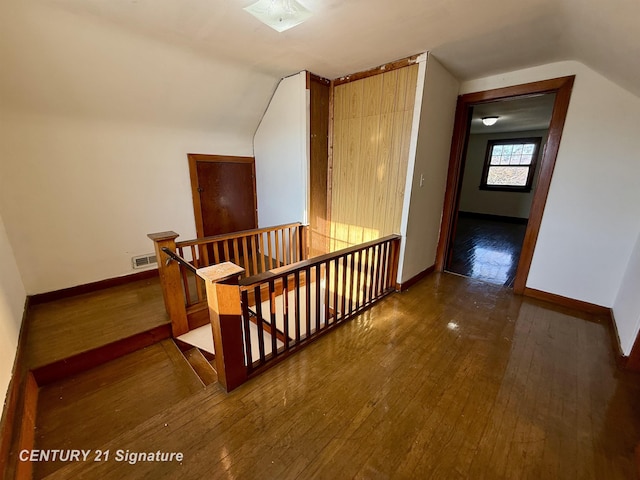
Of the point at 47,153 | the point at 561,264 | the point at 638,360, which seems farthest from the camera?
the point at 561,264

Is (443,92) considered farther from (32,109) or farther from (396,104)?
(32,109)

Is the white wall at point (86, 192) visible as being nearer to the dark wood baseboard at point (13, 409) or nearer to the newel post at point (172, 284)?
the dark wood baseboard at point (13, 409)

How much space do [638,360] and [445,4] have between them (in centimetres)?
275

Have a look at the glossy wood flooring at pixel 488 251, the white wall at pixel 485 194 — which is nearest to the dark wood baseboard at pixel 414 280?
the glossy wood flooring at pixel 488 251

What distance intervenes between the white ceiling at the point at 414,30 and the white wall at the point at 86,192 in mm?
1286

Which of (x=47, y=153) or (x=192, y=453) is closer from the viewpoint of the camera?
(x=192, y=453)

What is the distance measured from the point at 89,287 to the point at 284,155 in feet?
9.03

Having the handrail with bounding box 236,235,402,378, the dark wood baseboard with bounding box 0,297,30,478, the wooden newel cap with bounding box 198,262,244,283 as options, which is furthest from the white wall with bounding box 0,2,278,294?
the wooden newel cap with bounding box 198,262,244,283

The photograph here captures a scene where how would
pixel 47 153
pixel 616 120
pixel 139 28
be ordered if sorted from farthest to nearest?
pixel 47 153, pixel 616 120, pixel 139 28

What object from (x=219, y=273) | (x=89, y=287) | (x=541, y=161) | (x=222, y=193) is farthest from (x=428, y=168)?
(x=89, y=287)

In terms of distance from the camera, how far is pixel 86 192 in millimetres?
2791

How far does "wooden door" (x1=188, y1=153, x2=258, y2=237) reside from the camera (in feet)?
11.6

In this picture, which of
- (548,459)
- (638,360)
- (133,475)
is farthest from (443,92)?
(133,475)

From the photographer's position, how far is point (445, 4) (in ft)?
5.47
